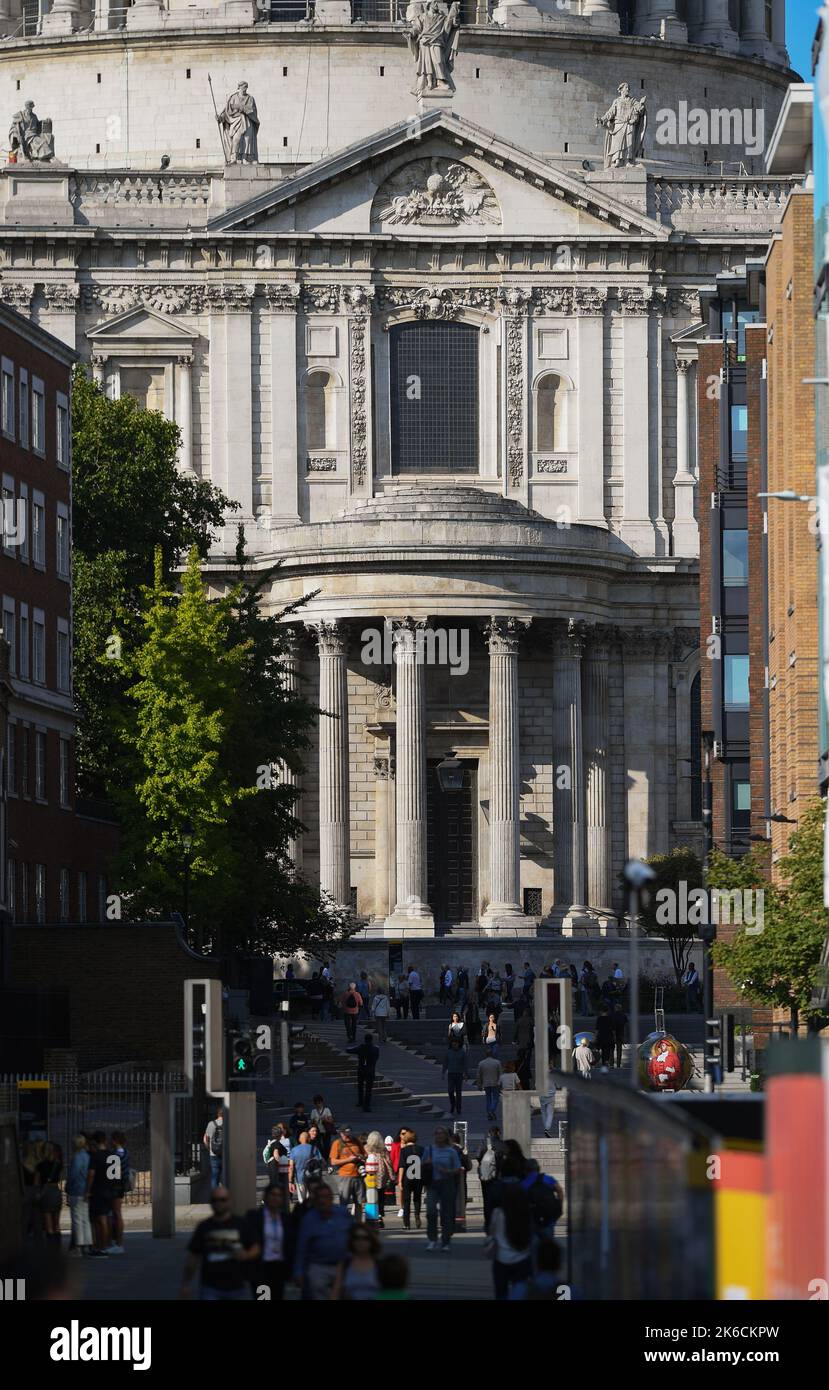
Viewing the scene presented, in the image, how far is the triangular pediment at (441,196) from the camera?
110062 millimetres

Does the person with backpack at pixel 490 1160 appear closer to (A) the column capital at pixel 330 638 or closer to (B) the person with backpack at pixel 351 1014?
(B) the person with backpack at pixel 351 1014

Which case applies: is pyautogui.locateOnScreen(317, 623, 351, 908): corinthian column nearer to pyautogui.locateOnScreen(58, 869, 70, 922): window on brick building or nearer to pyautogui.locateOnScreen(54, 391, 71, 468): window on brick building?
pyautogui.locateOnScreen(54, 391, 71, 468): window on brick building

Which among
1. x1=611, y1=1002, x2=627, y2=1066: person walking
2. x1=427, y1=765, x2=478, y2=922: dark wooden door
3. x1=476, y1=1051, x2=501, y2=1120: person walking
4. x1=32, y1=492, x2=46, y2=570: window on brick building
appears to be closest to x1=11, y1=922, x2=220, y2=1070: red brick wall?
x1=476, y1=1051, x2=501, y2=1120: person walking

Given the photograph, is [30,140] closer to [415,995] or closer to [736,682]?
[415,995]

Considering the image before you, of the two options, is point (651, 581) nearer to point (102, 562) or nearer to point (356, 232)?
point (356, 232)

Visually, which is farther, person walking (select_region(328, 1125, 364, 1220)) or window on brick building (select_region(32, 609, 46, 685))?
window on brick building (select_region(32, 609, 46, 685))

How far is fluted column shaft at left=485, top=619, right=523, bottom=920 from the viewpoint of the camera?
10219cm

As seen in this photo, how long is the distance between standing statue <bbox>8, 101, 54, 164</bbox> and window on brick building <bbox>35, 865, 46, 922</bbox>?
Answer: 144 feet

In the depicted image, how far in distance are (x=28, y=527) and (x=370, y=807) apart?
→ 33.0 metres

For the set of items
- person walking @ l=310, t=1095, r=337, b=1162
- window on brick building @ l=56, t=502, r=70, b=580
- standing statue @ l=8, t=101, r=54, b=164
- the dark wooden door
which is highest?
standing statue @ l=8, t=101, r=54, b=164

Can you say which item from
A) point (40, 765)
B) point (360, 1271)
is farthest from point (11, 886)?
point (360, 1271)

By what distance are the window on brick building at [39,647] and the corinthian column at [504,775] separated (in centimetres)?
2820

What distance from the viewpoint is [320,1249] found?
28391 mm
